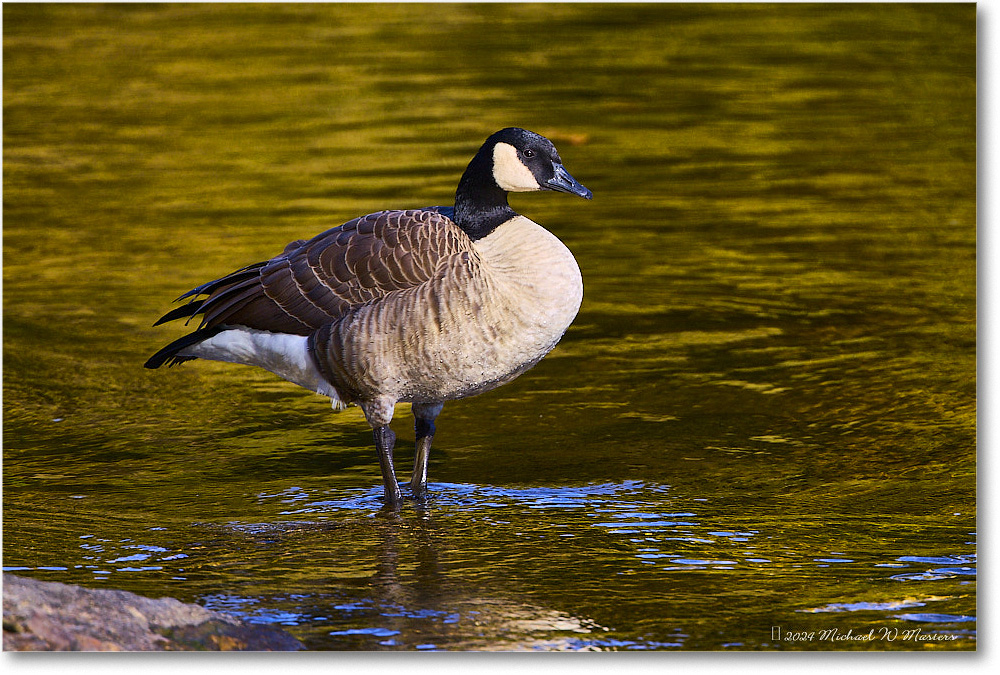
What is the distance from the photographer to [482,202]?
625 cm

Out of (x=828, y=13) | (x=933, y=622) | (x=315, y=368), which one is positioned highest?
(x=828, y=13)

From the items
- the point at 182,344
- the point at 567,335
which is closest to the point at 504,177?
the point at 182,344

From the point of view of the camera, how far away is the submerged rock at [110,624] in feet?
14.7

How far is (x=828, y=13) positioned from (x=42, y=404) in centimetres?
885

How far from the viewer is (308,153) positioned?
45.3 feet

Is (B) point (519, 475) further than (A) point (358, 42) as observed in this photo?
No

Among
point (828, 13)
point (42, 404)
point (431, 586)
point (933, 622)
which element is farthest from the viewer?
point (828, 13)

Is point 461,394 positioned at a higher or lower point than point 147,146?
lower

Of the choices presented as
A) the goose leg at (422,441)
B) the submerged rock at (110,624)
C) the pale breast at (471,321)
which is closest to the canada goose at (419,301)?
the pale breast at (471,321)

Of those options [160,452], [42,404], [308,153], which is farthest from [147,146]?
[160,452]

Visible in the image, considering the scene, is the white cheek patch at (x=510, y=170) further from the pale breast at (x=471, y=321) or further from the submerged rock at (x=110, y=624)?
the submerged rock at (x=110, y=624)

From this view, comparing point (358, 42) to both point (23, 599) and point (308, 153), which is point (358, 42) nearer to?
point (308, 153)

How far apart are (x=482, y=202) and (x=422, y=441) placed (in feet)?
4.25

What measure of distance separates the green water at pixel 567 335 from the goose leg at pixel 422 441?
0.17 meters
